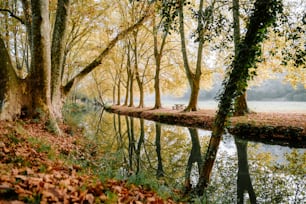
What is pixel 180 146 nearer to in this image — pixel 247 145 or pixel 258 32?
pixel 247 145

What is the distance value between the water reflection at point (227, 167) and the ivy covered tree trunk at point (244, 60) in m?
0.98

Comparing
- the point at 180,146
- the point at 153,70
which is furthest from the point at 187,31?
the point at 180,146

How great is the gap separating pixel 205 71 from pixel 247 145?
14.5m

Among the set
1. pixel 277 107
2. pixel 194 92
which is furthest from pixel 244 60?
pixel 277 107

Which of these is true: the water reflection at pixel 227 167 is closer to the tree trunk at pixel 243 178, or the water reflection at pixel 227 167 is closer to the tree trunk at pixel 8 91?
the tree trunk at pixel 243 178

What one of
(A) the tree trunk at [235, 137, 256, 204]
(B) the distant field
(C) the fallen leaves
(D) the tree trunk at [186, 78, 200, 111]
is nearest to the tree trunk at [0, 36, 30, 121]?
(C) the fallen leaves

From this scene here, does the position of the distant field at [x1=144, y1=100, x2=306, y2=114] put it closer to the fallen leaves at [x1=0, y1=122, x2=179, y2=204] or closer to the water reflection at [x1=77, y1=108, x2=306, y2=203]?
the water reflection at [x1=77, y1=108, x2=306, y2=203]

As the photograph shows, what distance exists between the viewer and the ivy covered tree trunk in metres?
4.64

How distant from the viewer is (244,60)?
15.8 feet

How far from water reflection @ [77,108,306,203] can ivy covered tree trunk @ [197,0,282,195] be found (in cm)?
98

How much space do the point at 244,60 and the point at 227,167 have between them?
384cm

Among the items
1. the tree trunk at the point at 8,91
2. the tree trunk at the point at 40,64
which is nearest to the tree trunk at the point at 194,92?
the tree trunk at the point at 40,64

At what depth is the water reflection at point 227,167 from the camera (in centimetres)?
549

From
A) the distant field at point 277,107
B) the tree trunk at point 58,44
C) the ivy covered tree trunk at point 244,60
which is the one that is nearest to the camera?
the ivy covered tree trunk at point 244,60
